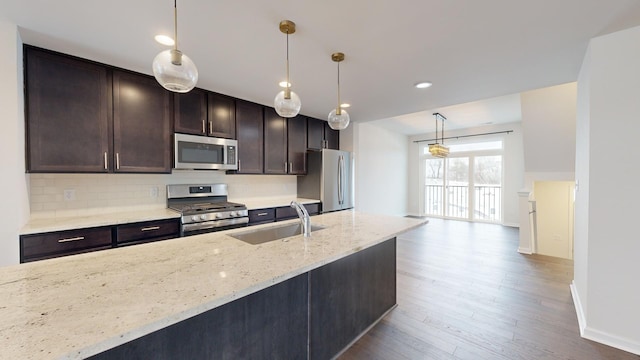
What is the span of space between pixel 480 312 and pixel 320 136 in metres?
3.37

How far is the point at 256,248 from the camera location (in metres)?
1.48

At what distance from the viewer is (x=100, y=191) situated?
8.86ft

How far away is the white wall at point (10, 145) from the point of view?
5.89 feet

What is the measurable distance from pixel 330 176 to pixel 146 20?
2986 mm

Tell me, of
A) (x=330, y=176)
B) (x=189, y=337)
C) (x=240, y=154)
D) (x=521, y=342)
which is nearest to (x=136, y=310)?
(x=189, y=337)

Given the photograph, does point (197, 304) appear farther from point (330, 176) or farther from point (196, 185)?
point (330, 176)

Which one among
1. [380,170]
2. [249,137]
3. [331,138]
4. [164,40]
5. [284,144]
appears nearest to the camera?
[164,40]

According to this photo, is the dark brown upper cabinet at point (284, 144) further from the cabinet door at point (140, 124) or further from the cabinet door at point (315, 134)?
the cabinet door at point (140, 124)

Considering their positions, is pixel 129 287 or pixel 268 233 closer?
pixel 129 287

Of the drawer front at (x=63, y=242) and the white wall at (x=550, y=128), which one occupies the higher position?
the white wall at (x=550, y=128)

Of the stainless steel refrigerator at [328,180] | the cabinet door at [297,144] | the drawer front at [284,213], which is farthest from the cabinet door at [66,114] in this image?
the stainless steel refrigerator at [328,180]

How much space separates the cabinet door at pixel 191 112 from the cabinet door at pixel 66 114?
2.01 ft

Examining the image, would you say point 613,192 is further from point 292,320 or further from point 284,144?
point 284,144

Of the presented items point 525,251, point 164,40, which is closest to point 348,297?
point 164,40
